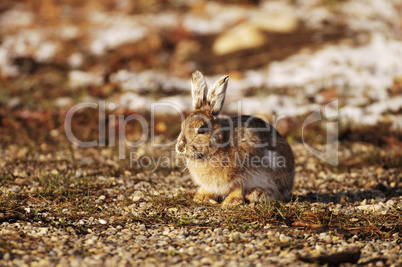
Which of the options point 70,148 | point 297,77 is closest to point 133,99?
point 70,148

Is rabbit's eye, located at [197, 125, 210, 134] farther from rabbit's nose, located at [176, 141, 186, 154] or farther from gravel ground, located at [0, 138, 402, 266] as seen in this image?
gravel ground, located at [0, 138, 402, 266]

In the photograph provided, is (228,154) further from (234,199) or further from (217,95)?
(217,95)

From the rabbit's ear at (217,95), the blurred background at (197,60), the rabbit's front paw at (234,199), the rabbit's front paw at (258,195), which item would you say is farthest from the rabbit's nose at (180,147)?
the blurred background at (197,60)

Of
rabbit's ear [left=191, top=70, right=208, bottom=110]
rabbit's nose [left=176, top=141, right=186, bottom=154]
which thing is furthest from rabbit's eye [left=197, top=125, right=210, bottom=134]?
rabbit's ear [left=191, top=70, right=208, bottom=110]

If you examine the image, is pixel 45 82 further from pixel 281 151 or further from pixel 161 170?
pixel 281 151

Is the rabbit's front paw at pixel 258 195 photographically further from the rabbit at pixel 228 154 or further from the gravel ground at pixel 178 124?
the gravel ground at pixel 178 124

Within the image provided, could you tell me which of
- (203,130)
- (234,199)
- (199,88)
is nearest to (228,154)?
(203,130)
